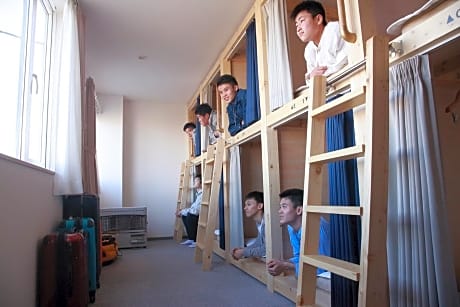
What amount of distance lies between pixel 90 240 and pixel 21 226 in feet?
2.70

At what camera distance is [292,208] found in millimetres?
2492

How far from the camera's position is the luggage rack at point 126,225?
5188mm

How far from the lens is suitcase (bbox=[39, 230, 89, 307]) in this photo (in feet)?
7.08

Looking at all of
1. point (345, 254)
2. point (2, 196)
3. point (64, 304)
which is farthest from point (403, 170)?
point (64, 304)

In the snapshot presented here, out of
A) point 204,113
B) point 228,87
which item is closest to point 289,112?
point 228,87

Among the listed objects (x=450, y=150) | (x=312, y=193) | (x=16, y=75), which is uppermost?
(x=16, y=75)

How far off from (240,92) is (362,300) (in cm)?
273

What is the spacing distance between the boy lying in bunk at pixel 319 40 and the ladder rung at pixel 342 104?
0.38 metres

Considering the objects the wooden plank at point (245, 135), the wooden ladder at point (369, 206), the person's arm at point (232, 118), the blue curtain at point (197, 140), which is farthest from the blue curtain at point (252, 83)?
the blue curtain at point (197, 140)

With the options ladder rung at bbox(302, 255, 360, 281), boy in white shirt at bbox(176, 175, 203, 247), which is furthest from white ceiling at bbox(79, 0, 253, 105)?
ladder rung at bbox(302, 255, 360, 281)

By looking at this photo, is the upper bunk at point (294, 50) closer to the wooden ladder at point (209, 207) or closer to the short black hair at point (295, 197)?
the wooden ladder at point (209, 207)

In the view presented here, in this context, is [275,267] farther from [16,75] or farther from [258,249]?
[16,75]

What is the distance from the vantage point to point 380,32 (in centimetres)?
203

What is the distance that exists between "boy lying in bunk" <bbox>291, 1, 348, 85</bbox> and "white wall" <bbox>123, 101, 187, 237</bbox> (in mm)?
4505
